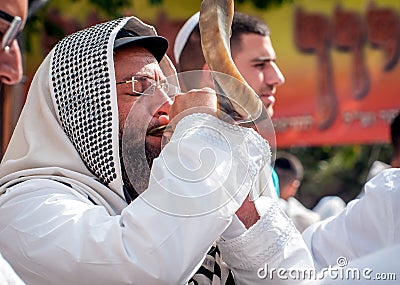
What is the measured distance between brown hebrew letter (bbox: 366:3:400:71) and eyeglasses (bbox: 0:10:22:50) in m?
5.03

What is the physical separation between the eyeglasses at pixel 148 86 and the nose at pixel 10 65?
1.10 m

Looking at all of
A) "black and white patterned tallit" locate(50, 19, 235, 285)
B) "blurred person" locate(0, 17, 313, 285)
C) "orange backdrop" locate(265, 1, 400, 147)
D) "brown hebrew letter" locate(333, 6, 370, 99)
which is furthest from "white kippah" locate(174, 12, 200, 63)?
"brown hebrew letter" locate(333, 6, 370, 99)

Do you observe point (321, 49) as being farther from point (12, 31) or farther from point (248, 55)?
point (12, 31)

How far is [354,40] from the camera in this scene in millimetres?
8641

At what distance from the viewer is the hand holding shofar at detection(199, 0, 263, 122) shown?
2764mm

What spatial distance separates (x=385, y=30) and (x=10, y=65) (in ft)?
17.0

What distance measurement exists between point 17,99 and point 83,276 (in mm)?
5426

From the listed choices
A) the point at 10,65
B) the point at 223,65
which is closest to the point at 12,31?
the point at 10,65

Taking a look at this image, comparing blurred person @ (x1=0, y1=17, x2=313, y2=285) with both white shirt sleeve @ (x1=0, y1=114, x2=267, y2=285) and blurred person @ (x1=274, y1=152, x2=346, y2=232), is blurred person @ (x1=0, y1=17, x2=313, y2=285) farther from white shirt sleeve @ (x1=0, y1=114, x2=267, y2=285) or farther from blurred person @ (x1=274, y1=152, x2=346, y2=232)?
blurred person @ (x1=274, y1=152, x2=346, y2=232)

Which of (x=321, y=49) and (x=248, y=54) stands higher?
(x=248, y=54)

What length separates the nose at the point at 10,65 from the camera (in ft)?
13.6

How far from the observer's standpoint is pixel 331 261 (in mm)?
3668

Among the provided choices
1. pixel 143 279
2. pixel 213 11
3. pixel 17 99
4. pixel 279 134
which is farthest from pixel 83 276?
pixel 279 134

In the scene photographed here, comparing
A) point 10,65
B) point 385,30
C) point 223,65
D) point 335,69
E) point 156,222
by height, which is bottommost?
point 335,69
